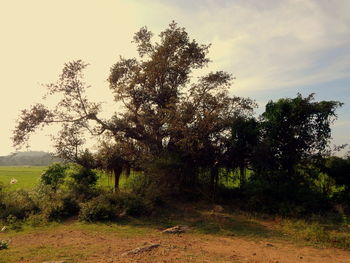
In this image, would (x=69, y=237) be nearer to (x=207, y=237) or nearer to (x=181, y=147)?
(x=207, y=237)

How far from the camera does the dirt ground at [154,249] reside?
7277mm

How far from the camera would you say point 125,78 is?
18219 mm

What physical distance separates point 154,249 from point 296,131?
30.2ft

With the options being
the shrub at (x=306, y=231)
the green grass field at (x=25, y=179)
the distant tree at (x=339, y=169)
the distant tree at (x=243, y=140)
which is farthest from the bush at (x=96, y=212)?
the distant tree at (x=339, y=169)

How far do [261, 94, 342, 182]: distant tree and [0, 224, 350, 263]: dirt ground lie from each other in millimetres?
5567

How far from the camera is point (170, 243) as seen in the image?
8.73 m

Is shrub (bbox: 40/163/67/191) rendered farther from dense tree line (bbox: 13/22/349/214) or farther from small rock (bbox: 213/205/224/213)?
small rock (bbox: 213/205/224/213)

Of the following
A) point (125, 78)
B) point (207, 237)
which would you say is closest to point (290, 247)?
point (207, 237)

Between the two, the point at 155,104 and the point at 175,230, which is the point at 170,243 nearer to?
the point at 175,230

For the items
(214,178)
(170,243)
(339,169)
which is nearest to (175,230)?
(170,243)

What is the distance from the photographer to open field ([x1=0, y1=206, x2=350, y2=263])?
7.39 m

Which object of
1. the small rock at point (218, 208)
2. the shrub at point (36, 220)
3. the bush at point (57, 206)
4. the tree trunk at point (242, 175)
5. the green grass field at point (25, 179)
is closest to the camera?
the shrub at point (36, 220)

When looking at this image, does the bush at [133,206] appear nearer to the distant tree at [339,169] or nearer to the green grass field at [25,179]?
the green grass field at [25,179]

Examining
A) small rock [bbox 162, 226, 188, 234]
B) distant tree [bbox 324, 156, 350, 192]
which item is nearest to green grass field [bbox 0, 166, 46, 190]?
small rock [bbox 162, 226, 188, 234]
